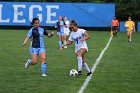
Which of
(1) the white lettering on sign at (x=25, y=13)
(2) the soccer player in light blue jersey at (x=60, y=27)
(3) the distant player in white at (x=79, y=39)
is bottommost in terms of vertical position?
(1) the white lettering on sign at (x=25, y=13)

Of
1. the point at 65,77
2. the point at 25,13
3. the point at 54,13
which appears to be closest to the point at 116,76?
the point at 65,77

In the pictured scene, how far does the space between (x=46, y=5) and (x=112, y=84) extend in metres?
43.9

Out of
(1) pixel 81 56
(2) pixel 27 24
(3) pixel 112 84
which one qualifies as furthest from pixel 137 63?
(2) pixel 27 24

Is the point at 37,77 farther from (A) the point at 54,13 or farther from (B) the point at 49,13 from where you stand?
(B) the point at 49,13

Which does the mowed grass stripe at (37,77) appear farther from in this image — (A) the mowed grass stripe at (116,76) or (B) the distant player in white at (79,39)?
(B) the distant player in white at (79,39)

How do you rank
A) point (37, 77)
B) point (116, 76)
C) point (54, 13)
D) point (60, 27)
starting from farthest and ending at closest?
point (54, 13) < point (60, 27) < point (116, 76) < point (37, 77)

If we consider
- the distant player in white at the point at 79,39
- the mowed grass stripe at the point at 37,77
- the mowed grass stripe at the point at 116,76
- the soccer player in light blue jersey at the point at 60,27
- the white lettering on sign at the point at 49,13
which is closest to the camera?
the mowed grass stripe at the point at 37,77

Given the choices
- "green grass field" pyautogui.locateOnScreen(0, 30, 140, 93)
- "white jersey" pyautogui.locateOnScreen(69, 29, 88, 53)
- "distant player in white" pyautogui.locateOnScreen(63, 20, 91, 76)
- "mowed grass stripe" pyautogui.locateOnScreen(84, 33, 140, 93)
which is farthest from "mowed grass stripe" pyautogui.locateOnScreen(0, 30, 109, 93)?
"white jersey" pyautogui.locateOnScreen(69, 29, 88, 53)

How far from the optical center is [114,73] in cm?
1639

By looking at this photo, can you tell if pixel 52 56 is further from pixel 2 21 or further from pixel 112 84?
pixel 2 21

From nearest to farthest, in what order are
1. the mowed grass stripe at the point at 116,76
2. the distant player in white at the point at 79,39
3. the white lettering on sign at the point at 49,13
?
the mowed grass stripe at the point at 116,76 → the distant player in white at the point at 79,39 → the white lettering on sign at the point at 49,13

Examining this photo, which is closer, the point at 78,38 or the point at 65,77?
the point at 65,77

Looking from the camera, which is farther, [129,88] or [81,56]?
[81,56]

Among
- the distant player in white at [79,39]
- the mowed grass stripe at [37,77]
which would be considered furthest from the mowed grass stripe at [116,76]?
the distant player in white at [79,39]
